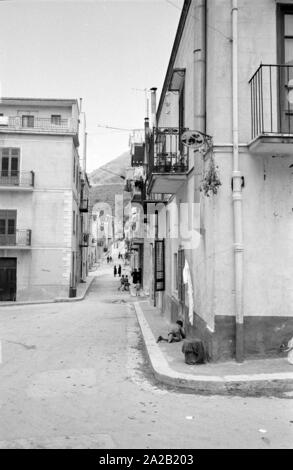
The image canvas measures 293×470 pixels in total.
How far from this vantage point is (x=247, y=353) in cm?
718

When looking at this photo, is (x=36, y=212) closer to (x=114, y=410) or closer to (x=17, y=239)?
(x=17, y=239)

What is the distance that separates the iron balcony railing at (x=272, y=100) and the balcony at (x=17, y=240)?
2048 centimetres

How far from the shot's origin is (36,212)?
1047 inches

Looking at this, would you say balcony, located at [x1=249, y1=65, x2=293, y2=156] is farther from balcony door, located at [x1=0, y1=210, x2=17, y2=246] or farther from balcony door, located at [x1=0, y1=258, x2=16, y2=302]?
balcony door, located at [x1=0, y1=258, x2=16, y2=302]

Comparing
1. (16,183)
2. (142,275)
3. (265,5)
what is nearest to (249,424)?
(265,5)

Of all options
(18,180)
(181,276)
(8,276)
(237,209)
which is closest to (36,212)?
(18,180)

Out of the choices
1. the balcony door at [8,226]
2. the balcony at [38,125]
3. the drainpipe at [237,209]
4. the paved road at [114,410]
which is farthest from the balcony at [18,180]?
the drainpipe at [237,209]

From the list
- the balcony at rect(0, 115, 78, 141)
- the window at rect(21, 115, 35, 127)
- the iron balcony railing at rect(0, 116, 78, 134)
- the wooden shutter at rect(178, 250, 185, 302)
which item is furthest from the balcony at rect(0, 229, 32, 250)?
the wooden shutter at rect(178, 250, 185, 302)

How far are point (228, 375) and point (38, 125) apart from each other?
26.7m

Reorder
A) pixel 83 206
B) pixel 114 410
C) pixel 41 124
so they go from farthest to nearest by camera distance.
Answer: pixel 83 206 → pixel 41 124 → pixel 114 410

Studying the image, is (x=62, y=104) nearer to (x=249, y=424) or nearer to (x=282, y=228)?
(x=282, y=228)

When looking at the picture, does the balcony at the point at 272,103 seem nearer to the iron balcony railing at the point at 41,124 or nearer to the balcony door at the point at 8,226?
the balcony door at the point at 8,226

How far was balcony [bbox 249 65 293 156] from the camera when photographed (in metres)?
7.08
